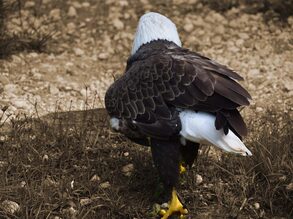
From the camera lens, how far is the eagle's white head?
5.11 m

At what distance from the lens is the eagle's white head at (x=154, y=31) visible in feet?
16.8

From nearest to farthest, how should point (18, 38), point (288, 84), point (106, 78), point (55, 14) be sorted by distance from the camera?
point (288, 84) → point (106, 78) → point (18, 38) → point (55, 14)

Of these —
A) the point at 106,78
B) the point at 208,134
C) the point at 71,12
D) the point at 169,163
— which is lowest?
the point at 106,78

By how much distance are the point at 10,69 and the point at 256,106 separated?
2.26m

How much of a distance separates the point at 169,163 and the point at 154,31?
1.20 meters

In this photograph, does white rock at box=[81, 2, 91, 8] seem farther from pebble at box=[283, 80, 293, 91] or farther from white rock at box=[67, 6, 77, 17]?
pebble at box=[283, 80, 293, 91]

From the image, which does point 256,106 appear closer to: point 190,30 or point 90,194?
point 190,30

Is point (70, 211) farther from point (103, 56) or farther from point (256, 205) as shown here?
point (103, 56)

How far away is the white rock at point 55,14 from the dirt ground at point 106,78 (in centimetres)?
1

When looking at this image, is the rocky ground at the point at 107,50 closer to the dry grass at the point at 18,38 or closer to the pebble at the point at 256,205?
the dry grass at the point at 18,38

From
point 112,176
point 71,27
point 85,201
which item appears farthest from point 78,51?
point 85,201

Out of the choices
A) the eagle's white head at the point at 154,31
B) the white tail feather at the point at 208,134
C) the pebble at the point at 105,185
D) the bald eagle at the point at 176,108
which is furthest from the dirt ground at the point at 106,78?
the eagle's white head at the point at 154,31

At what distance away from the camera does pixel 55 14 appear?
281 inches

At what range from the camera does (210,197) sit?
183 inches
